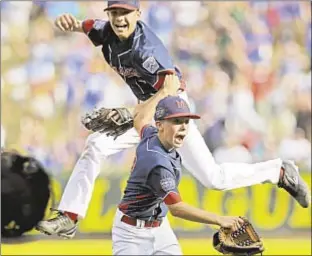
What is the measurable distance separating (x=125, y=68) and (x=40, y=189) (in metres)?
1.56

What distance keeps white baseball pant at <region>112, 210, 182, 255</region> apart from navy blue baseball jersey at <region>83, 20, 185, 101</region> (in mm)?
652

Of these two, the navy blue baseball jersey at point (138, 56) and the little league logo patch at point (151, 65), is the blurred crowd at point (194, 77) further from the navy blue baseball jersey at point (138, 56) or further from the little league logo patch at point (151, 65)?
the little league logo patch at point (151, 65)

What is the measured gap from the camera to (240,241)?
3.76 m

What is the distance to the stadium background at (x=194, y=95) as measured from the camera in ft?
18.9

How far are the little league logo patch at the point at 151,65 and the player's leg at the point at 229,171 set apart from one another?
0.24 metres

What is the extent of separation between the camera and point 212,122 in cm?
581

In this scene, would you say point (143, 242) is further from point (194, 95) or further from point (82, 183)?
point (194, 95)

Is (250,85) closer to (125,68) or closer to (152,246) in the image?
(125,68)

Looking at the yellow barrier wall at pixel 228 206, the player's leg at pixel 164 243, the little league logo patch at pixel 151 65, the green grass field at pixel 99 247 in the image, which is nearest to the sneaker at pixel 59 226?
the player's leg at pixel 164 243

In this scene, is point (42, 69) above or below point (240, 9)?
below

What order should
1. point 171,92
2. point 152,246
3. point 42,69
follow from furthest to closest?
point 42,69 → point 171,92 → point 152,246

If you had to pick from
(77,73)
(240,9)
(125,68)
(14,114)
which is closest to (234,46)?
(240,9)

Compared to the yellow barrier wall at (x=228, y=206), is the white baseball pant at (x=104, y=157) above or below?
above

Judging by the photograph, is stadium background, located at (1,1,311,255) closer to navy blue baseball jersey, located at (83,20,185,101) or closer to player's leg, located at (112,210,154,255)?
navy blue baseball jersey, located at (83,20,185,101)
